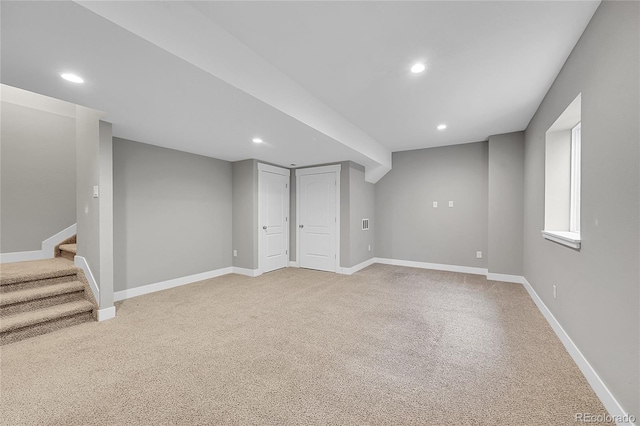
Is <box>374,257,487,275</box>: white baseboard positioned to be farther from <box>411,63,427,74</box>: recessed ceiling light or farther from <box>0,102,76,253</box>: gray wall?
<box>0,102,76,253</box>: gray wall

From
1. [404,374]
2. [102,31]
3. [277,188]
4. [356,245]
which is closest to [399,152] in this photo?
[356,245]

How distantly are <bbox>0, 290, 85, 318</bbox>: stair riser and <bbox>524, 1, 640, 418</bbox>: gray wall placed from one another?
481 centimetres

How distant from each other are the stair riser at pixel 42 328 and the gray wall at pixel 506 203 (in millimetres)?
6050

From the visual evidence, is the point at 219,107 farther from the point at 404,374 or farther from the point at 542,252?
the point at 542,252

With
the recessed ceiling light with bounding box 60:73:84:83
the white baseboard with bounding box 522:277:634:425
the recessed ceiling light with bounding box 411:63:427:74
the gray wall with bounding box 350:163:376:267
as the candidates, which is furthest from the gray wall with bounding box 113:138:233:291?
the white baseboard with bounding box 522:277:634:425

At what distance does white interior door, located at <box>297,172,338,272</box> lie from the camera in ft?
17.8

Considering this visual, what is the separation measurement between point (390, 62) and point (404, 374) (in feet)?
8.63

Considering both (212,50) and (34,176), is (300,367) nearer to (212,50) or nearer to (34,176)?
(212,50)

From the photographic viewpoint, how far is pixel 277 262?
566 centimetres

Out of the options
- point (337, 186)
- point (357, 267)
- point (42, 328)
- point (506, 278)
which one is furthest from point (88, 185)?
point (506, 278)

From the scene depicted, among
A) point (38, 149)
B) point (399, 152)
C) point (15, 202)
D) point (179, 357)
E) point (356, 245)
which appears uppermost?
point (399, 152)

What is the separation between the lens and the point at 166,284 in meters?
4.18

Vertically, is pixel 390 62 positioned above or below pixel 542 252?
above

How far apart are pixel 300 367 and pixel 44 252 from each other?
178 inches
